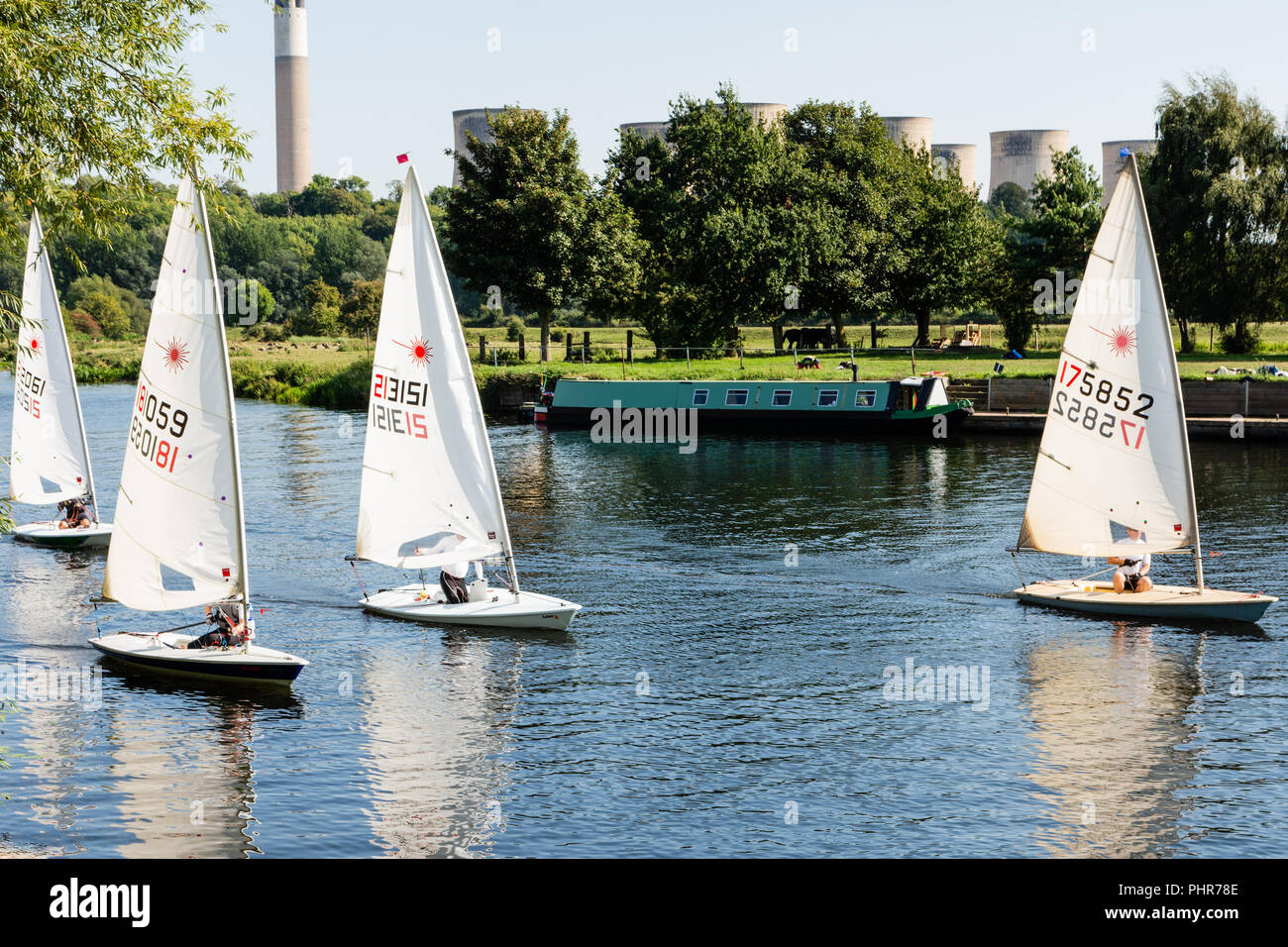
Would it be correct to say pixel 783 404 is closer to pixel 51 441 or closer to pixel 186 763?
pixel 51 441

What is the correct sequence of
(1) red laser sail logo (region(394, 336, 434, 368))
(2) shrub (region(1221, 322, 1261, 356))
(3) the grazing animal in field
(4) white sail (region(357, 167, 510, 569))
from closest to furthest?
(4) white sail (region(357, 167, 510, 569)) → (1) red laser sail logo (region(394, 336, 434, 368)) → (2) shrub (region(1221, 322, 1261, 356)) → (3) the grazing animal in field

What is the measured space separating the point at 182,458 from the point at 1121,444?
80.1 feet

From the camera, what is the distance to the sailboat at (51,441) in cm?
4800

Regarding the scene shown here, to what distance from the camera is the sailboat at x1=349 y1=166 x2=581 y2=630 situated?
35.8 m

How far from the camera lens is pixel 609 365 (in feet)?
334

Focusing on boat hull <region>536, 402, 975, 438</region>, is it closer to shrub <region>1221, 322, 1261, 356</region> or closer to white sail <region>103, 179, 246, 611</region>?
shrub <region>1221, 322, 1261, 356</region>

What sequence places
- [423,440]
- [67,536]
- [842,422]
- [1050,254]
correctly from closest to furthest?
[423,440]
[67,536]
[842,422]
[1050,254]

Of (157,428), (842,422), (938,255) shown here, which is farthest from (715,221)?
(157,428)

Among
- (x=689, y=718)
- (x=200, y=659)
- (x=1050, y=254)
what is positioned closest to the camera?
(x=689, y=718)

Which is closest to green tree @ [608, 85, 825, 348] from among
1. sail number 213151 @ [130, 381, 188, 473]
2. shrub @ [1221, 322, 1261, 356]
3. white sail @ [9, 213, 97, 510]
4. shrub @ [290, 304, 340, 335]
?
shrub @ [1221, 322, 1261, 356]

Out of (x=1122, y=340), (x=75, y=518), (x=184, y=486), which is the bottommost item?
(x=75, y=518)

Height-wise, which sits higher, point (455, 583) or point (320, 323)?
point (320, 323)

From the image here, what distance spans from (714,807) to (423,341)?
1729cm

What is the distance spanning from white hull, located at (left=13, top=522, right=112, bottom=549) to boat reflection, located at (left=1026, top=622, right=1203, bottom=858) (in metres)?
32.6
